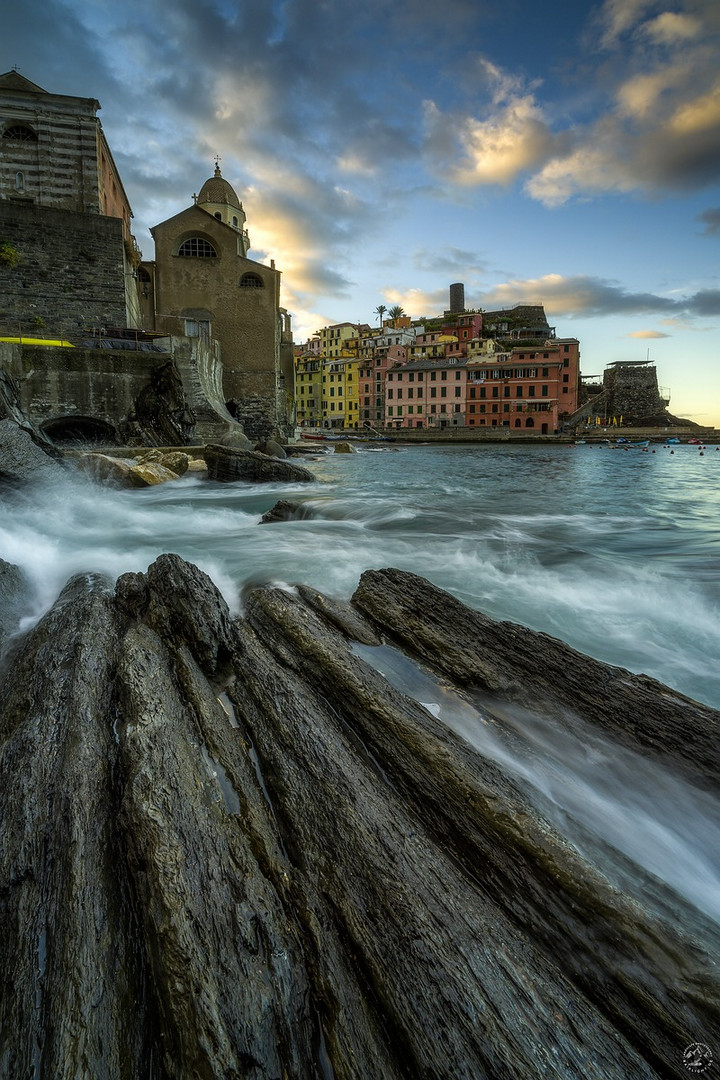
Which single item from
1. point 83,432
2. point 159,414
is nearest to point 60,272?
point 83,432

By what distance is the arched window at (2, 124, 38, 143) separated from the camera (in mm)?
29172

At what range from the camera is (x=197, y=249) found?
38281mm

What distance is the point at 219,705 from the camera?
139 inches

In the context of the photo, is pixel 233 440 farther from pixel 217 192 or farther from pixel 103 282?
pixel 217 192

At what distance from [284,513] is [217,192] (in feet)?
160

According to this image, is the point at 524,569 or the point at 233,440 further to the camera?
the point at 233,440

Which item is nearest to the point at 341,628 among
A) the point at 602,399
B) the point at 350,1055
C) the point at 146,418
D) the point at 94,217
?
the point at 350,1055

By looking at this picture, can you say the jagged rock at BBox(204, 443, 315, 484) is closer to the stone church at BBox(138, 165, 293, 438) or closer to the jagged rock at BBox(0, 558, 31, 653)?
the jagged rock at BBox(0, 558, 31, 653)

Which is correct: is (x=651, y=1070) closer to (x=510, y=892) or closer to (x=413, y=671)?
(x=510, y=892)

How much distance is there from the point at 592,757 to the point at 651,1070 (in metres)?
1.86

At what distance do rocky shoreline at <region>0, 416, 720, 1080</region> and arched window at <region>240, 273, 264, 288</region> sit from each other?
40.4 m

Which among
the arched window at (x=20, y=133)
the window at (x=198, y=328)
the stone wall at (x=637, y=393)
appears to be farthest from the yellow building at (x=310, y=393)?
the arched window at (x=20, y=133)

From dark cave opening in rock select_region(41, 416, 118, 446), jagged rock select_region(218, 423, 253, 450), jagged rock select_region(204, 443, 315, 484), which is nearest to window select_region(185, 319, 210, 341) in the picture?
jagged rock select_region(218, 423, 253, 450)

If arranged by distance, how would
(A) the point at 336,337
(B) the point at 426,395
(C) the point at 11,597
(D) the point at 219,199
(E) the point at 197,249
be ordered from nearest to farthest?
(C) the point at 11,597 < (E) the point at 197,249 < (D) the point at 219,199 < (B) the point at 426,395 < (A) the point at 336,337
